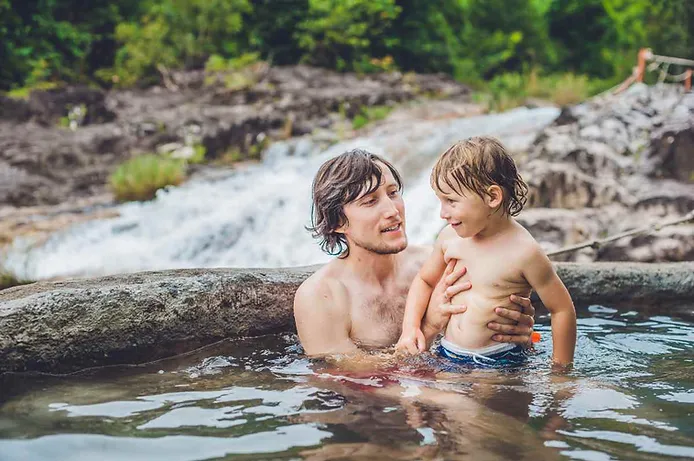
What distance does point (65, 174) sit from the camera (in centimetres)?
1179

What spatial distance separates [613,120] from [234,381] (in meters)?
7.20

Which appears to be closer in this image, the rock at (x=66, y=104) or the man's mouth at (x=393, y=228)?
the man's mouth at (x=393, y=228)

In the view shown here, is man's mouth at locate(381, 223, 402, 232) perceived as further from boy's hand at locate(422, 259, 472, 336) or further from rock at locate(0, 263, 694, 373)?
rock at locate(0, 263, 694, 373)

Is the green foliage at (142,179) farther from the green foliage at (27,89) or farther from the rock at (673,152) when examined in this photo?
the rock at (673,152)

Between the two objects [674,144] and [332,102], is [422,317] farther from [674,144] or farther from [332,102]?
[332,102]

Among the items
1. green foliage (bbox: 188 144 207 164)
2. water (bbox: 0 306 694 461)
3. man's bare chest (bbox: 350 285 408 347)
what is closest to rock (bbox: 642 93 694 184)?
water (bbox: 0 306 694 461)

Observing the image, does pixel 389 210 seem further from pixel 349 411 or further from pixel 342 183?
pixel 349 411

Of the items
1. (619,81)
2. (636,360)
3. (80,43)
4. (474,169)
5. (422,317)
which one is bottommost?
(636,360)

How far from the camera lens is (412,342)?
3039 millimetres

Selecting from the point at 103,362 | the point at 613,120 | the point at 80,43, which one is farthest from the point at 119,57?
the point at 103,362

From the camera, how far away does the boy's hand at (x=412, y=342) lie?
9.93ft

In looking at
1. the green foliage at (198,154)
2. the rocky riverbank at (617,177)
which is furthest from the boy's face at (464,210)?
the green foliage at (198,154)

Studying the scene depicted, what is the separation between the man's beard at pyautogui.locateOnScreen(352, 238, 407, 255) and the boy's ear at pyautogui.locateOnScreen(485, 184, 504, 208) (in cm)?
46

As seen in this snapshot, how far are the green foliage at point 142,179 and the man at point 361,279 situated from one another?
784cm
